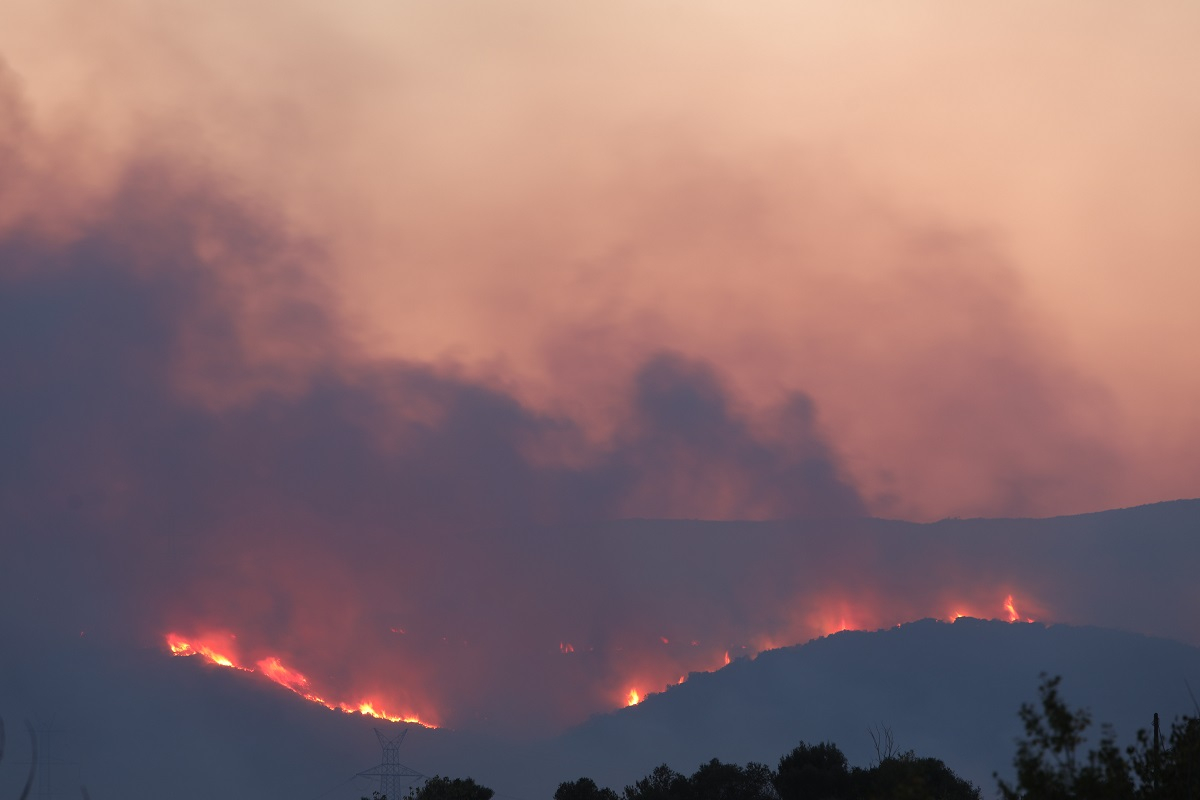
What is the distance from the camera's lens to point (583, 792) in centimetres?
9969

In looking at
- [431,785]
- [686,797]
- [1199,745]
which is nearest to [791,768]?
[686,797]

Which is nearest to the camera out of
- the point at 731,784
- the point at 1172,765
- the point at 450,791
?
the point at 1172,765

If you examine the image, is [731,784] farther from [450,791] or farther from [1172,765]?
[1172,765]

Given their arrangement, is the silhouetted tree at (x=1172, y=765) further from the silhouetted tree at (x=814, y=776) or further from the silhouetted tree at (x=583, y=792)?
the silhouetted tree at (x=583, y=792)

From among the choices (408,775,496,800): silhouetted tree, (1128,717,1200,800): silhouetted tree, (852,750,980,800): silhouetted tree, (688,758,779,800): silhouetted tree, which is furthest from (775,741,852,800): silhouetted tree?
(1128,717,1200,800): silhouetted tree

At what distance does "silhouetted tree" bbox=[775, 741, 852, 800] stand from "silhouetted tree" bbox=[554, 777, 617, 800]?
662 inches

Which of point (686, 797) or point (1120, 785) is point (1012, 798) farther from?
point (686, 797)

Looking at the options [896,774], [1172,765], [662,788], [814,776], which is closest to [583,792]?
[662,788]

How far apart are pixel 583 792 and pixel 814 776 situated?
21331 millimetres

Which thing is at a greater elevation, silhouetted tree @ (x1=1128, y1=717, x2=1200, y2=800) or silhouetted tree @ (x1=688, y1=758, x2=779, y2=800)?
silhouetted tree @ (x1=688, y1=758, x2=779, y2=800)

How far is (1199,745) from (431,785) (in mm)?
65761

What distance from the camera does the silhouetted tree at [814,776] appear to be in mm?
101375

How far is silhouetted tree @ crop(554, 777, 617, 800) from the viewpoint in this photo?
97938 mm

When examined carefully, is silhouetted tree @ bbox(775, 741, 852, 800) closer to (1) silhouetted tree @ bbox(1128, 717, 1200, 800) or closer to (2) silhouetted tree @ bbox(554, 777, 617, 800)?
(2) silhouetted tree @ bbox(554, 777, 617, 800)
